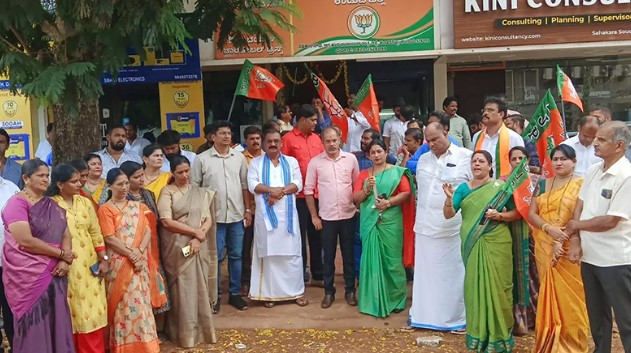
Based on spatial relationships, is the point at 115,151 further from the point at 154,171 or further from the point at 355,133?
the point at 355,133

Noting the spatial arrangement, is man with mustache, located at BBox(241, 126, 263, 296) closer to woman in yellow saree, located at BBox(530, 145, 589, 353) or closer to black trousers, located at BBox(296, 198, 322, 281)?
black trousers, located at BBox(296, 198, 322, 281)

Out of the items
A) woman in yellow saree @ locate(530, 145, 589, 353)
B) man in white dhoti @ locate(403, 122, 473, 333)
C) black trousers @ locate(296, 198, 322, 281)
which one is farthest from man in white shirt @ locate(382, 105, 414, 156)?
woman in yellow saree @ locate(530, 145, 589, 353)

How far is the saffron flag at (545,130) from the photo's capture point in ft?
20.6

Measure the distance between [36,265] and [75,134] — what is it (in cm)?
204

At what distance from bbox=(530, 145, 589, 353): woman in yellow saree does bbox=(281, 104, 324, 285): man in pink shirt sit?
277 centimetres

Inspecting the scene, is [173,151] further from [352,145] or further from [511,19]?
[511,19]

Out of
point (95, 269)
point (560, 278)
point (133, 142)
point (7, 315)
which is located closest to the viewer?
point (560, 278)

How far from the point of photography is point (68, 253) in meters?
4.78

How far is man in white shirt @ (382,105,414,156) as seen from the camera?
9469 mm

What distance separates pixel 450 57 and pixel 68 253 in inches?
280

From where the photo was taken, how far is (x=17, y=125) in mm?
10039

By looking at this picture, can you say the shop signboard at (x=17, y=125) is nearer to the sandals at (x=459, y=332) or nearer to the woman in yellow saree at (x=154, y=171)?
the woman in yellow saree at (x=154, y=171)

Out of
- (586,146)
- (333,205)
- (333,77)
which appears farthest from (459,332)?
(333,77)

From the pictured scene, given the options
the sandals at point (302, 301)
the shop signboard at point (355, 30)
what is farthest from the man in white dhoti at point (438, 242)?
the shop signboard at point (355, 30)
